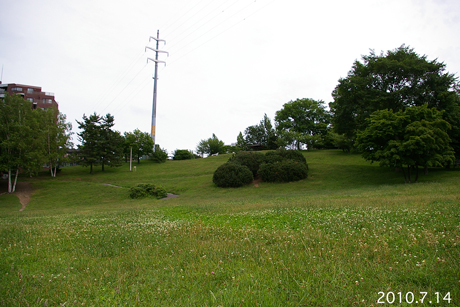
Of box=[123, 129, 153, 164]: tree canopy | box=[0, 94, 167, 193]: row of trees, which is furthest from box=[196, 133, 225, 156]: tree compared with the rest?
box=[123, 129, 153, 164]: tree canopy

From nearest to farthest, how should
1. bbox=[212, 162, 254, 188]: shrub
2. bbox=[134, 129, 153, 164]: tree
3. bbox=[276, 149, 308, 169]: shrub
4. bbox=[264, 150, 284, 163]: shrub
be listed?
bbox=[212, 162, 254, 188]: shrub, bbox=[264, 150, 284, 163]: shrub, bbox=[276, 149, 308, 169]: shrub, bbox=[134, 129, 153, 164]: tree

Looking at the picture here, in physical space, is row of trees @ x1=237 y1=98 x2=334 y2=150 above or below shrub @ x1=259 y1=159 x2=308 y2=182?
above

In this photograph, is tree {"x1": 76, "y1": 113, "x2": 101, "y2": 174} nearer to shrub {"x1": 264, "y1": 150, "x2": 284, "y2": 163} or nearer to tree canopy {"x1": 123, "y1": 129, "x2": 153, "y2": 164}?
tree canopy {"x1": 123, "y1": 129, "x2": 153, "y2": 164}

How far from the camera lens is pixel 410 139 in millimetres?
28141

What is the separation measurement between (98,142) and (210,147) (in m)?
47.8

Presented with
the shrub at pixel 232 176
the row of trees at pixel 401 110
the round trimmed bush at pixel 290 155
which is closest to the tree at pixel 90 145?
the shrub at pixel 232 176

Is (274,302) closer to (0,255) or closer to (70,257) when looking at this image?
(70,257)

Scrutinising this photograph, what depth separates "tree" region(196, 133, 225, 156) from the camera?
103125 mm

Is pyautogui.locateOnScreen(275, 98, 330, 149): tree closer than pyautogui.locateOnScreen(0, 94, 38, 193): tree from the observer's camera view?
No

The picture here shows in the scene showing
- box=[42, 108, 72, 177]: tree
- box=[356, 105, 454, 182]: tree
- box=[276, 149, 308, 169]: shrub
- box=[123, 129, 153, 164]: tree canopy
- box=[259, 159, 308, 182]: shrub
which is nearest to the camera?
box=[356, 105, 454, 182]: tree

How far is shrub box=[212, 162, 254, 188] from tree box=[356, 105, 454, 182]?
16.0m

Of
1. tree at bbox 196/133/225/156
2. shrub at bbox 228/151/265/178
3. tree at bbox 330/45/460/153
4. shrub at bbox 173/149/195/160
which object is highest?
tree at bbox 330/45/460/153

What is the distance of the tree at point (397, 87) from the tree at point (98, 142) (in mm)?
52032

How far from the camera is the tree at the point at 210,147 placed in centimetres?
10312
